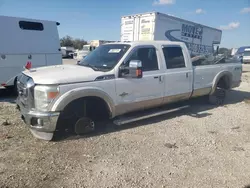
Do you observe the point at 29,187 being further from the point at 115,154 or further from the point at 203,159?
the point at 203,159

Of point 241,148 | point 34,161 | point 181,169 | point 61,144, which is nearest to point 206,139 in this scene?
point 241,148

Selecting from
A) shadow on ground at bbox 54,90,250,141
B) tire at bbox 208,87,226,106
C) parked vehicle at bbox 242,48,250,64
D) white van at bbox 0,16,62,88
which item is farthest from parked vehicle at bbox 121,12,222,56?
parked vehicle at bbox 242,48,250,64

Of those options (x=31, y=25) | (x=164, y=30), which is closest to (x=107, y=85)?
(x=31, y=25)

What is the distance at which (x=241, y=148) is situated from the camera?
432cm

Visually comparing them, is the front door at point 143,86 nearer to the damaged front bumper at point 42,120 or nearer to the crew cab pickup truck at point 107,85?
the crew cab pickup truck at point 107,85

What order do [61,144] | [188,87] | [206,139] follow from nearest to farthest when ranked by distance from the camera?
[61,144], [206,139], [188,87]

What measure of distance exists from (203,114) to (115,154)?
3.43 meters

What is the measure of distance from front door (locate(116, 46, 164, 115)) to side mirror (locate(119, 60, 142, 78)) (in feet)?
0.40

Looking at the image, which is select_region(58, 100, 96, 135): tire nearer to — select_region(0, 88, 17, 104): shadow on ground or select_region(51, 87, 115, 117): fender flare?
select_region(51, 87, 115, 117): fender flare

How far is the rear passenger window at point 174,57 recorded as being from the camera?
5621mm

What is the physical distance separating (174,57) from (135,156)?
9.71 feet

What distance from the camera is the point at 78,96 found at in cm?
422

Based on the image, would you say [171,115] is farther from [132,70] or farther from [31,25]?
[31,25]

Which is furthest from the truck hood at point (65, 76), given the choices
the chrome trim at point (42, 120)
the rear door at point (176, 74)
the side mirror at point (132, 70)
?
the rear door at point (176, 74)
